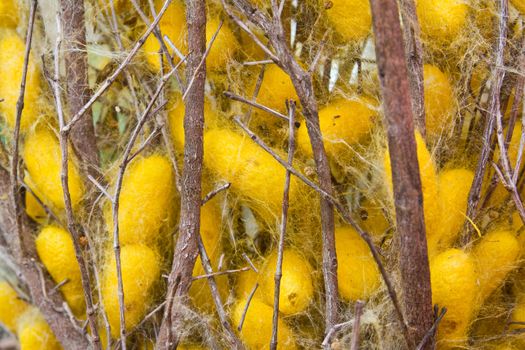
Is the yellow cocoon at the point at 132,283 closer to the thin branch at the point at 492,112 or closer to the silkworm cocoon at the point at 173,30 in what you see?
the silkworm cocoon at the point at 173,30

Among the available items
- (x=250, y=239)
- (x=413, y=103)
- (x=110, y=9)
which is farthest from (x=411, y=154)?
A: (x=110, y=9)

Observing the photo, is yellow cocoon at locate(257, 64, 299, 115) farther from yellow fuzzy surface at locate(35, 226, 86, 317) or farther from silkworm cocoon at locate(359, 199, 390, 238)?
yellow fuzzy surface at locate(35, 226, 86, 317)

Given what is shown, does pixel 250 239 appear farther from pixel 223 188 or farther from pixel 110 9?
pixel 110 9

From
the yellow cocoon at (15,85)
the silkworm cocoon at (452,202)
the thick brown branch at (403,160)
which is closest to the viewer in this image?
the thick brown branch at (403,160)

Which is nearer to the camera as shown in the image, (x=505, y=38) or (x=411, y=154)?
(x=411, y=154)

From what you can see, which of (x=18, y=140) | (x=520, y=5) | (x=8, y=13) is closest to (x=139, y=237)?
(x=18, y=140)

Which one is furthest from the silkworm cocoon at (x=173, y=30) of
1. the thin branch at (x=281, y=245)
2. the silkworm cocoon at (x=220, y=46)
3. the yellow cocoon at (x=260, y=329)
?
the yellow cocoon at (x=260, y=329)

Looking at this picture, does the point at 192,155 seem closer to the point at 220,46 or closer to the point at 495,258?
the point at 220,46
